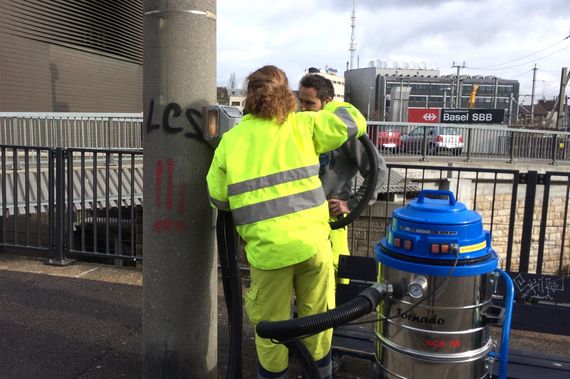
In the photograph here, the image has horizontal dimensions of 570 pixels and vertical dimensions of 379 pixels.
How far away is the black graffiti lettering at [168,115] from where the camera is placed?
2613mm

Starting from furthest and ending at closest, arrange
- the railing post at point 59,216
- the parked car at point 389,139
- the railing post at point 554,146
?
the railing post at point 554,146
the parked car at point 389,139
the railing post at point 59,216

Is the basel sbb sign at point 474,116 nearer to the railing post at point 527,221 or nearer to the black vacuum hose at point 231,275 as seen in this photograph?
the railing post at point 527,221

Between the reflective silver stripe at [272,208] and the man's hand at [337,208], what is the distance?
0.62 metres

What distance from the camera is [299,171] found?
242cm

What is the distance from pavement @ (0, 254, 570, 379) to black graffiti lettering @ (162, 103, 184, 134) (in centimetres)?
168

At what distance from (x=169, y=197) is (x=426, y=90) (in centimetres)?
7695

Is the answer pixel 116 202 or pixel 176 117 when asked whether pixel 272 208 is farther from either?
pixel 116 202

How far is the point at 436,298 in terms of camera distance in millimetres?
2053

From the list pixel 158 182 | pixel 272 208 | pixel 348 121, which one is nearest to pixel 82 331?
pixel 158 182

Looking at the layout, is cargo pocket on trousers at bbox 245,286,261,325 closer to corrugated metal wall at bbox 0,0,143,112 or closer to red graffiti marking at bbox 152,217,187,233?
red graffiti marking at bbox 152,217,187,233

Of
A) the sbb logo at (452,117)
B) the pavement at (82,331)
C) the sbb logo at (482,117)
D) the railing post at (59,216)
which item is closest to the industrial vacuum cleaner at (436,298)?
the pavement at (82,331)

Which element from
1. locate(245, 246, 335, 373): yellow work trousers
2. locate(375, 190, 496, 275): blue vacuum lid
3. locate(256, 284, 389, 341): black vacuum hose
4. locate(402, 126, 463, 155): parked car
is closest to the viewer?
locate(256, 284, 389, 341): black vacuum hose

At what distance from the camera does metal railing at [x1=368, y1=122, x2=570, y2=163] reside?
59.8 feet

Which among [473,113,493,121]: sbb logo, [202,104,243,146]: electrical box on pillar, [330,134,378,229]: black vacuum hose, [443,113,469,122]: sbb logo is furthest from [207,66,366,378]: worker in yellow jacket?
[443,113,469,122]: sbb logo
